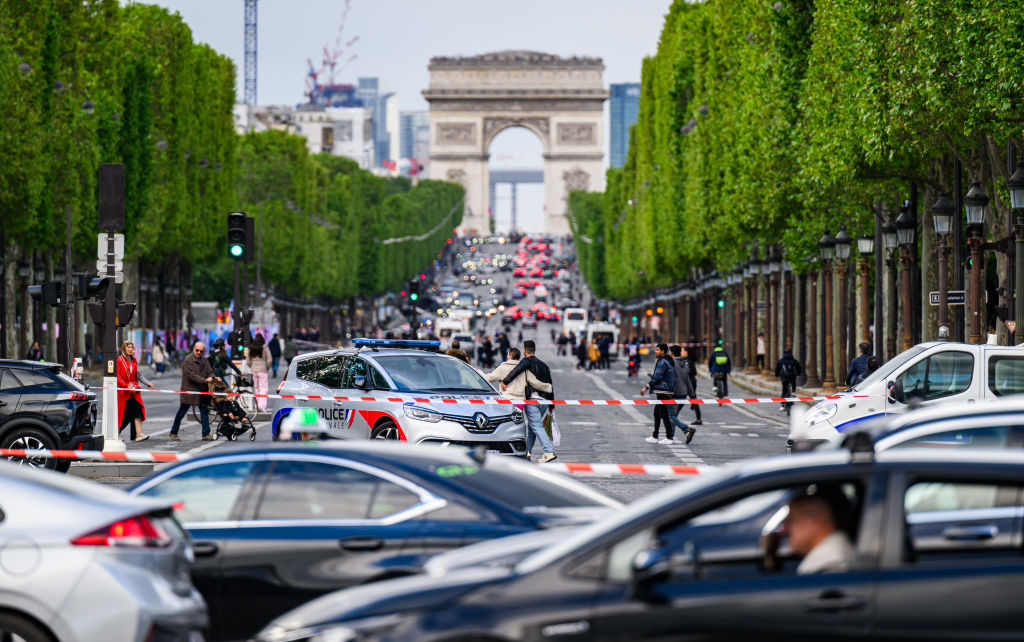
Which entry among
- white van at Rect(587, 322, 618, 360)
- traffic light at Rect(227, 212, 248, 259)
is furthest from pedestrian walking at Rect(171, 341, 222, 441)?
white van at Rect(587, 322, 618, 360)

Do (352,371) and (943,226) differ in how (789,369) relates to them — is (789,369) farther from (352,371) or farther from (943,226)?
(352,371)

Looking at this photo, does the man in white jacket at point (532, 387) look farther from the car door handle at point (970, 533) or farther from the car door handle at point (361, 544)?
the car door handle at point (970, 533)

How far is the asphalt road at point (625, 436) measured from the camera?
70.7 ft

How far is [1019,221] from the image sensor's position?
957 inches

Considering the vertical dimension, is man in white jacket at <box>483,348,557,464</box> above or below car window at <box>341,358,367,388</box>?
below

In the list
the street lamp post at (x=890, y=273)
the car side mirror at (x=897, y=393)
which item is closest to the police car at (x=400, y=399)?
the car side mirror at (x=897, y=393)

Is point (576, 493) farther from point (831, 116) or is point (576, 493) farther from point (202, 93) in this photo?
point (202, 93)

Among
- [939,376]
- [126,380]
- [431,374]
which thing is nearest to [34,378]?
[431,374]

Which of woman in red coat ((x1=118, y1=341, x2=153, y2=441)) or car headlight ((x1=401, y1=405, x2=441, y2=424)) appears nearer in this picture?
car headlight ((x1=401, y1=405, x2=441, y2=424))

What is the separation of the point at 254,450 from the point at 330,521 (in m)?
0.59

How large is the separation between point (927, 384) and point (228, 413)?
11.6 meters

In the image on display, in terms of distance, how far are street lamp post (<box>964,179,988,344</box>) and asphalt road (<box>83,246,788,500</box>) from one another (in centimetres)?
345

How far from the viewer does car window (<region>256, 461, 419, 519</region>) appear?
8.26 meters

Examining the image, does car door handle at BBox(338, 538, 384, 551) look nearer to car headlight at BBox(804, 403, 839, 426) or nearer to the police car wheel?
the police car wheel
